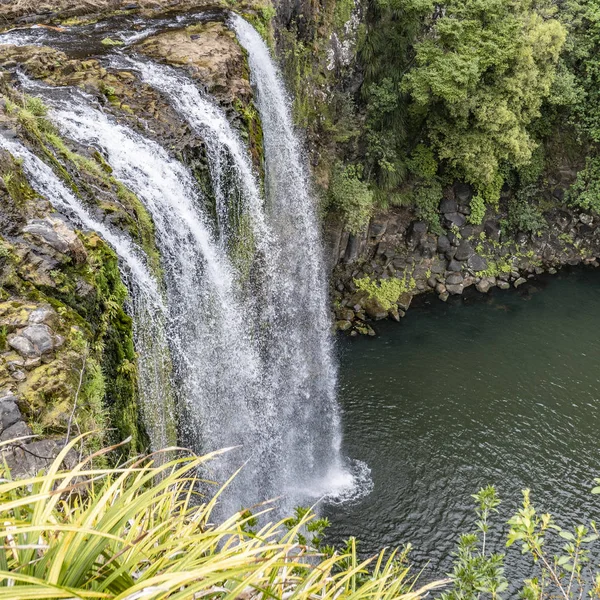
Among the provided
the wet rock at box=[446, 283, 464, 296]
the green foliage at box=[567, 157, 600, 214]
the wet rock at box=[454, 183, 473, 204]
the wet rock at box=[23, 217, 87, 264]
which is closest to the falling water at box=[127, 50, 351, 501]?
the wet rock at box=[23, 217, 87, 264]

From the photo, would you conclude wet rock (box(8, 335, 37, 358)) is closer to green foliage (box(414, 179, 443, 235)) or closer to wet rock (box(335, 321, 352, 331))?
wet rock (box(335, 321, 352, 331))

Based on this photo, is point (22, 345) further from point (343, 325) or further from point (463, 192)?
point (463, 192)

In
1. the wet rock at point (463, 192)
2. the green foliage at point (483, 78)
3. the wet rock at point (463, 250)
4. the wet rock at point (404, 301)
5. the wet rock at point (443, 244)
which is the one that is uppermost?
the green foliage at point (483, 78)

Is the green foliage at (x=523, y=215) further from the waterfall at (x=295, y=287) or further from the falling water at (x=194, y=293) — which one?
the falling water at (x=194, y=293)

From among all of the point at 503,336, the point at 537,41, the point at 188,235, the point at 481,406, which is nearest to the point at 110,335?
the point at 188,235

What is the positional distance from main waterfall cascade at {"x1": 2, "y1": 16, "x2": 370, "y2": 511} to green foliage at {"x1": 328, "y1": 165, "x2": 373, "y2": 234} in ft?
3.56

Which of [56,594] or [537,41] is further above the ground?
[537,41]

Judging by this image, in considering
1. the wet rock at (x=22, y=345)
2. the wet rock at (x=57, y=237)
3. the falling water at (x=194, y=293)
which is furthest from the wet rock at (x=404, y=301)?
the wet rock at (x=22, y=345)

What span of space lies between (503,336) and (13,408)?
1512cm

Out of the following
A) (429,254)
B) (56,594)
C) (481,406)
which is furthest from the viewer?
(429,254)

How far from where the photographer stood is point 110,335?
20.1ft

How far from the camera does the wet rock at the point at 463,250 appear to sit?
1922 centimetres

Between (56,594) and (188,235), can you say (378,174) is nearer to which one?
(188,235)

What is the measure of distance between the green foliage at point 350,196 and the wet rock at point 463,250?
449 cm
